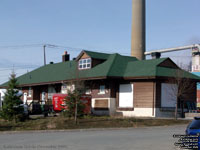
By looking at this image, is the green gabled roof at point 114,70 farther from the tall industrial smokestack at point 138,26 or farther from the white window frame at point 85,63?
the tall industrial smokestack at point 138,26

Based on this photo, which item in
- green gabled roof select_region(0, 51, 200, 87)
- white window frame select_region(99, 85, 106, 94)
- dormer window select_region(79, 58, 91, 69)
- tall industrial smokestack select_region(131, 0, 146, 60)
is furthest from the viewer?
tall industrial smokestack select_region(131, 0, 146, 60)

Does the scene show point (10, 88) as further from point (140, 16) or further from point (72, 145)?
point (140, 16)

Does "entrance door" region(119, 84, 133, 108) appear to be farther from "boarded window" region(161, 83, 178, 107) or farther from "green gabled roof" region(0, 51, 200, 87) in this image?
"boarded window" region(161, 83, 178, 107)

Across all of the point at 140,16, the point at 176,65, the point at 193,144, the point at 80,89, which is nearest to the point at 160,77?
the point at 176,65

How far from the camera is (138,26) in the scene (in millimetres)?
63406

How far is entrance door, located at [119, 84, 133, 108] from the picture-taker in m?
34.9

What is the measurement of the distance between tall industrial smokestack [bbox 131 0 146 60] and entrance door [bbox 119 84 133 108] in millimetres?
29246

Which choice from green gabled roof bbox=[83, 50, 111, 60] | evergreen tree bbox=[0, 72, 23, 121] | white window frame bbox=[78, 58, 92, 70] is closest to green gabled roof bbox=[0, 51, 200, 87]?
green gabled roof bbox=[83, 50, 111, 60]

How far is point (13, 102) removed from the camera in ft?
92.1

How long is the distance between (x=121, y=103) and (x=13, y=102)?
12374 millimetres

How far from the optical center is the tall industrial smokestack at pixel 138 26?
63.6m

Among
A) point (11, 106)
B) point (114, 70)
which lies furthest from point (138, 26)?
point (11, 106)

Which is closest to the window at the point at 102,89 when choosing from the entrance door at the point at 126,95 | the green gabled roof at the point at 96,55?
the entrance door at the point at 126,95

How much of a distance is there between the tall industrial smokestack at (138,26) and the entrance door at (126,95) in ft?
96.0
